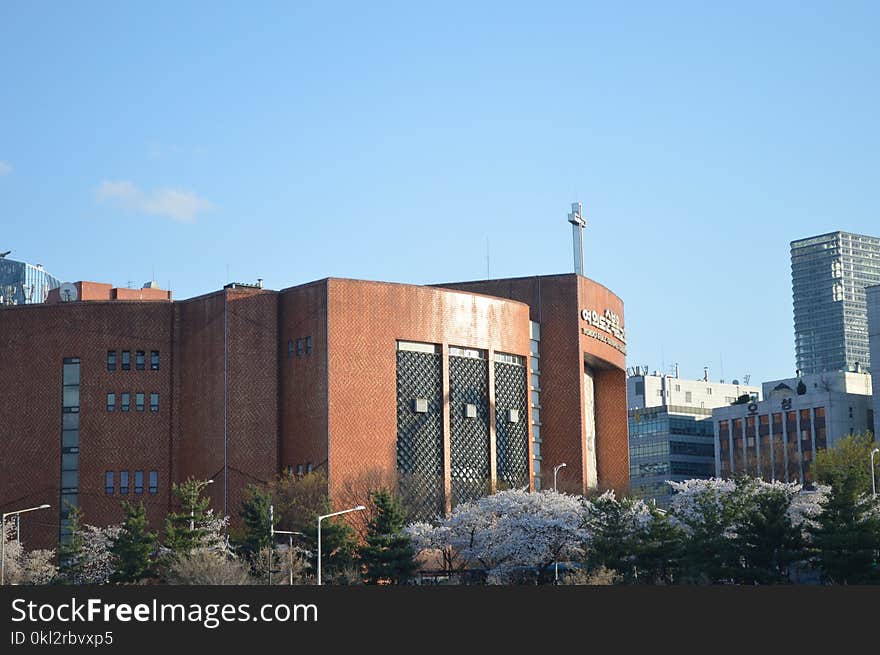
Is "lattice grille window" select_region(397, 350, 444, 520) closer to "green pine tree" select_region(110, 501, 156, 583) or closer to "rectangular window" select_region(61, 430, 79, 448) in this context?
"rectangular window" select_region(61, 430, 79, 448)

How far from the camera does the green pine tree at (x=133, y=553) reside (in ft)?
360

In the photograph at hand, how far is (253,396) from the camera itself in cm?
13512

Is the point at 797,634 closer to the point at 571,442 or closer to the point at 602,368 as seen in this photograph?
the point at 571,442

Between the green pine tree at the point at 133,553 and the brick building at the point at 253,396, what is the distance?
2110cm

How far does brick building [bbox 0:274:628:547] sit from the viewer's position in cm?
13325

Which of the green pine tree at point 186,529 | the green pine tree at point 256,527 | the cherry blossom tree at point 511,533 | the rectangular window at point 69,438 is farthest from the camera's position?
the rectangular window at point 69,438

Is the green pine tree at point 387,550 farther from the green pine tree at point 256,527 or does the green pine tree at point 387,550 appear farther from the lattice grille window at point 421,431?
the lattice grille window at point 421,431

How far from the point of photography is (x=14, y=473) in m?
137

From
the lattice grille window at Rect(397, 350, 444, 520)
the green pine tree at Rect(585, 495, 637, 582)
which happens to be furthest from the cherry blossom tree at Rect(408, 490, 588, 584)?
the lattice grille window at Rect(397, 350, 444, 520)

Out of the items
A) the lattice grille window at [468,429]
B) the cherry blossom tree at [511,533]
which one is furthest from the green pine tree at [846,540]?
the lattice grille window at [468,429]

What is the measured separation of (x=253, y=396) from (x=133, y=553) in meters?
27.1

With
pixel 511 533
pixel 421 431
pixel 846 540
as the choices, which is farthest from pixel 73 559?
pixel 846 540

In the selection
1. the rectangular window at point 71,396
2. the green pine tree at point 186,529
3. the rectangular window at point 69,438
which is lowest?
the green pine tree at point 186,529

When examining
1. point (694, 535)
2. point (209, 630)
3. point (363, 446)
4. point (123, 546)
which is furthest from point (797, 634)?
point (363, 446)
